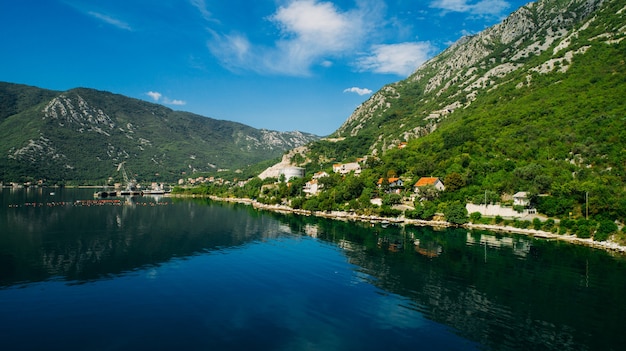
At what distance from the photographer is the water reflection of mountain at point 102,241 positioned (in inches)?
1270

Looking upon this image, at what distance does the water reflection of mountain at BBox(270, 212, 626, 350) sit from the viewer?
20500mm

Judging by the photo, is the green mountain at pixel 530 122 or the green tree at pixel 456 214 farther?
the green tree at pixel 456 214

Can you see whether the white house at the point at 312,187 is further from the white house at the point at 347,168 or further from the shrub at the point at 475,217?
the shrub at the point at 475,217

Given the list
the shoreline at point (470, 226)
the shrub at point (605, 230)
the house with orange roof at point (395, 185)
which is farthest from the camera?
the house with orange roof at point (395, 185)

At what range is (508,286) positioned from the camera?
98.0 ft

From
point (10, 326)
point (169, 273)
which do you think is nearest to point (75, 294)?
point (10, 326)

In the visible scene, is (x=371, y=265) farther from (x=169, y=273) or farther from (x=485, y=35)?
(x=485, y=35)

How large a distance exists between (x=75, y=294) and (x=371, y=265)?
2494 centimetres

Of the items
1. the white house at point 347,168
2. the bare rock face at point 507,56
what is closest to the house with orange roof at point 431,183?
the white house at point 347,168

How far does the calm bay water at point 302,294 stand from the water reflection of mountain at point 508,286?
12cm

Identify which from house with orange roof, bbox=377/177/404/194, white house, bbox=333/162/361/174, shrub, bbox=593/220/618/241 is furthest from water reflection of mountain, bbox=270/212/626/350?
white house, bbox=333/162/361/174

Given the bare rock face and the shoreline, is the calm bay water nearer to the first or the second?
the shoreline

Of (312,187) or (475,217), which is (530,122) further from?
(312,187)

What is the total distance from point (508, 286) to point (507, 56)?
151m
